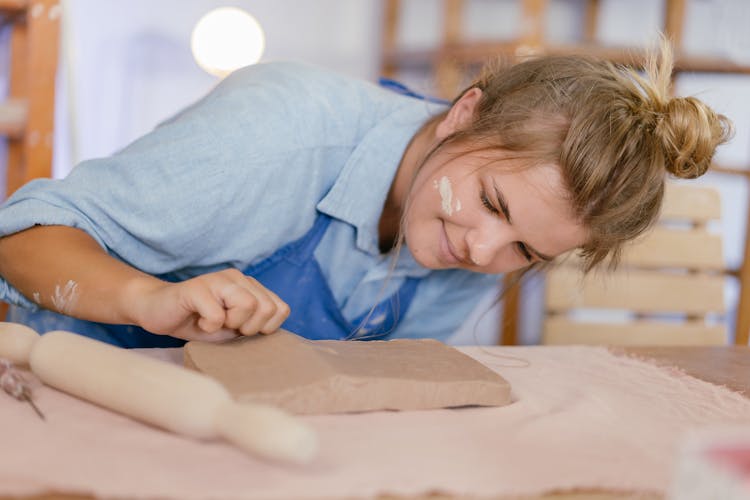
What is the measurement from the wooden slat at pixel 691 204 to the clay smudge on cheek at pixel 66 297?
1.19 m

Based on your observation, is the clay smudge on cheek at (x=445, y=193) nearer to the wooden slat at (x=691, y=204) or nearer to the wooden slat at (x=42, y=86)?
the wooden slat at (x=691, y=204)

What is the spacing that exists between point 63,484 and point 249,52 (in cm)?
210

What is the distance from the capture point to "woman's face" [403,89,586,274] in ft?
3.15

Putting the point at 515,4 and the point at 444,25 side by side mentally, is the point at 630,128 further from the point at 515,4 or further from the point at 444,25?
the point at 515,4

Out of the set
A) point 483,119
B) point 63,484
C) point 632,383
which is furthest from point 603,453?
point 483,119

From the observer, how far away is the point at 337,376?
653 millimetres

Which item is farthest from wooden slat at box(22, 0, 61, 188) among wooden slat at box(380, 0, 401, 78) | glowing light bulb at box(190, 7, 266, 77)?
wooden slat at box(380, 0, 401, 78)

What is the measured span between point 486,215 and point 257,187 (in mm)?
284

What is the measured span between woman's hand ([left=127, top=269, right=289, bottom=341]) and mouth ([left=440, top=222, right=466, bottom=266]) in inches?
14.2

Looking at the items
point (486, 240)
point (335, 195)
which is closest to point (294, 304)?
point (335, 195)

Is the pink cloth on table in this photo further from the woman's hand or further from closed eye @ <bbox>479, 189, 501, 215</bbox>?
closed eye @ <bbox>479, 189, 501, 215</bbox>

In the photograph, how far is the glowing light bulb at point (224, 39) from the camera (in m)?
2.39


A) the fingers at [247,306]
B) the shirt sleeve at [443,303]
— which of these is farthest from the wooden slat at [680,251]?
the fingers at [247,306]

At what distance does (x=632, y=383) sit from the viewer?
2.82 ft
